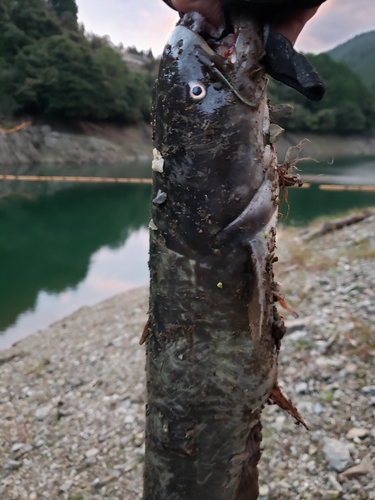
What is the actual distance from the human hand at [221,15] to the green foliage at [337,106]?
30.5m

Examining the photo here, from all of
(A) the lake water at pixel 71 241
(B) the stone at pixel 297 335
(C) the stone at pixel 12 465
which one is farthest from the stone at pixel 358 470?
(A) the lake water at pixel 71 241

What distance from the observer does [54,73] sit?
993 inches

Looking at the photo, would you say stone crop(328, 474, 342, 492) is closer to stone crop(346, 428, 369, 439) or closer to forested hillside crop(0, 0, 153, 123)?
stone crop(346, 428, 369, 439)

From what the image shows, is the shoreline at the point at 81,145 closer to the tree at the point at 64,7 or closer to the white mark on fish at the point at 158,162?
the tree at the point at 64,7

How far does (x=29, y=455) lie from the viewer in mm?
3230

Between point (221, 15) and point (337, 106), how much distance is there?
38099mm

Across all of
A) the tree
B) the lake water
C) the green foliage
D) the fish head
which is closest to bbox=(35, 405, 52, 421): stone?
the lake water

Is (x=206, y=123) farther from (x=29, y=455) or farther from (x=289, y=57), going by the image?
(x=29, y=455)

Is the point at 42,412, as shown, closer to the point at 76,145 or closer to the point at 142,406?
the point at 142,406

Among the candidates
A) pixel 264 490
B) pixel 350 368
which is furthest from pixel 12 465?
pixel 350 368

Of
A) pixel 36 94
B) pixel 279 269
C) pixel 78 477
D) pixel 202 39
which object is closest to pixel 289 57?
pixel 202 39

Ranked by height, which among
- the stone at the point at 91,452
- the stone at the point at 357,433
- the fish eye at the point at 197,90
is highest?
the fish eye at the point at 197,90

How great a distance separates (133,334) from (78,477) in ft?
7.04

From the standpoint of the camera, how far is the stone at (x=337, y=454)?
2.35 m
